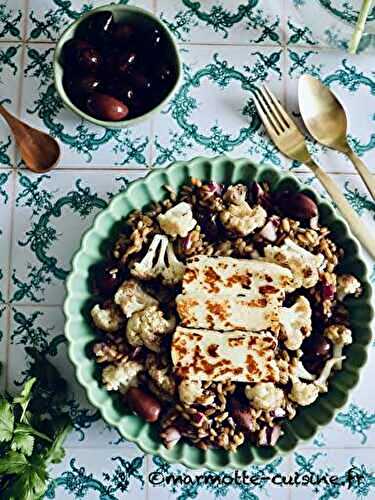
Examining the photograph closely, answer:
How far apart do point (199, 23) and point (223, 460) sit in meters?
0.58

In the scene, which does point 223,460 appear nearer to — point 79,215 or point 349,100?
point 79,215

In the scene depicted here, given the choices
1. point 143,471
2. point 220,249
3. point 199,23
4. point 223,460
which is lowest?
point 143,471

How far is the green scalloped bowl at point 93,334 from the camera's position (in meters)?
1.03

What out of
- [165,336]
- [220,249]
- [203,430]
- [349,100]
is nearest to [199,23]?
[349,100]

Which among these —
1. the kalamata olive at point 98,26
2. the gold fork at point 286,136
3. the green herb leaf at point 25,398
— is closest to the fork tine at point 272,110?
the gold fork at point 286,136

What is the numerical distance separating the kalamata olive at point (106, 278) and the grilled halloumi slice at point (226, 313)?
0.08 m

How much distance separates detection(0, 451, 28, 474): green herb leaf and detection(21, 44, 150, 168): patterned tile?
0.39m

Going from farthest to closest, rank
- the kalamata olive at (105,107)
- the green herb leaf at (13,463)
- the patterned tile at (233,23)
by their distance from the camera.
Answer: the patterned tile at (233,23)
the kalamata olive at (105,107)
the green herb leaf at (13,463)

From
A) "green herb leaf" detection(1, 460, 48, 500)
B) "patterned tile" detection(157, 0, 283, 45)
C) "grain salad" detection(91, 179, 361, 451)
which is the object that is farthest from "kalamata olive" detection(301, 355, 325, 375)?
"patterned tile" detection(157, 0, 283, 45)

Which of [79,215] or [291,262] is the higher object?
[291,262]

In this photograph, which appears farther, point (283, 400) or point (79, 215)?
point (79, 215)

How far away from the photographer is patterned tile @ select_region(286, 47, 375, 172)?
1190 millimetres

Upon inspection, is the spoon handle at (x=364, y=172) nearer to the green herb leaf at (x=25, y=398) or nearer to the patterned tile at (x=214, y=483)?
the patterned tile at (x=214, y=483)

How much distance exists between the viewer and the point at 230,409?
1029mm
